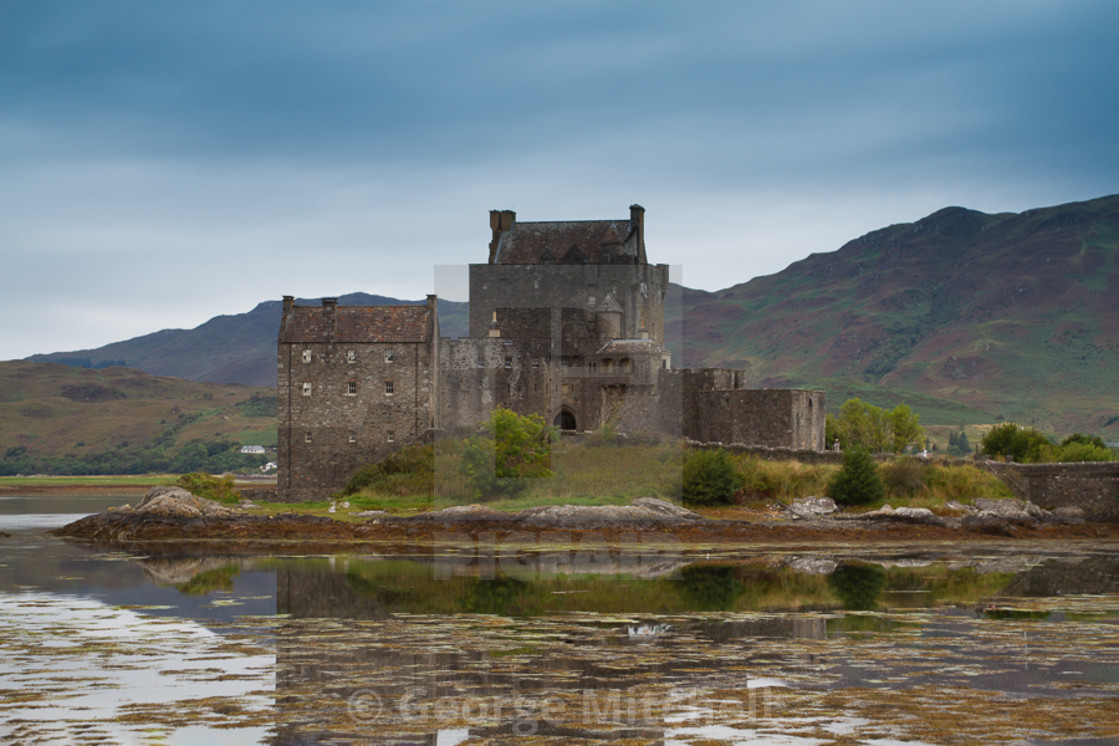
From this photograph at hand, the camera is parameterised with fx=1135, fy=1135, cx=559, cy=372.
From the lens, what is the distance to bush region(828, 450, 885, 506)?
42.8 m

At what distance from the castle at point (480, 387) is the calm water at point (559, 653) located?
18.0 m

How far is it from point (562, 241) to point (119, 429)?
121364mm

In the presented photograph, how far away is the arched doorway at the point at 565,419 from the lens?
53.4 metres

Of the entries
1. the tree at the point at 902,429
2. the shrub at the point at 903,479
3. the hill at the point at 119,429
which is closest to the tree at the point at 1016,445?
the tree at the point at 902,429

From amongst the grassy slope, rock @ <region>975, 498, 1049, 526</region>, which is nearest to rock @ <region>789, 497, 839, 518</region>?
rock @ <region>975, 498, 1049, 526</region>

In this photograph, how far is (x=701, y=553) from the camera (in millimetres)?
34469

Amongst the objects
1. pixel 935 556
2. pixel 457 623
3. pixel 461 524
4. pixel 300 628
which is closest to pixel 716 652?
pixel 457 623

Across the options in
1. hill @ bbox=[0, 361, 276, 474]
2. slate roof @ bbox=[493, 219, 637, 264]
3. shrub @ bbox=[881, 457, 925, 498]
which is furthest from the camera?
hill @ bbox=[0, 361, 276, 474]

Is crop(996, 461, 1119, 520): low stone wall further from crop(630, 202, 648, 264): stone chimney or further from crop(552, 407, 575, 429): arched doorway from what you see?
crop(630, 202, 648, 264): stone chimney

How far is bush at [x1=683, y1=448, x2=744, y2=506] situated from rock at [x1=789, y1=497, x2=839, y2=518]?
2.37m

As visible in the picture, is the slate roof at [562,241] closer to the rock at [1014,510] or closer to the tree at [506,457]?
the tree at [506,457]

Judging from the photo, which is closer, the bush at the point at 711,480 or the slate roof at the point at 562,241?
the bush at the point at 711,480

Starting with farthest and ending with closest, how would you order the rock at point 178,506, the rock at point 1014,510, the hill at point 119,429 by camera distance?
the hill at point 119,429 < the rock at point 178,506 < the rock at point 1014,510

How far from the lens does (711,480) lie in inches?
1695
